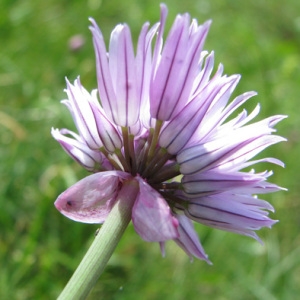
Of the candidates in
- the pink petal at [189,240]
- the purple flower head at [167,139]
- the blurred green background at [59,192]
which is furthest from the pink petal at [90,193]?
the blurred green background at [59,192]

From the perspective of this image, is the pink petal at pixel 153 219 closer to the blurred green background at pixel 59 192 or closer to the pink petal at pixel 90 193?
the pink petal at pixel 90 193

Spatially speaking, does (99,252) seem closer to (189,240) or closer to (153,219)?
(153,219)

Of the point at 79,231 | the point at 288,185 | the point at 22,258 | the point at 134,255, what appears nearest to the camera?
the point at 22,258

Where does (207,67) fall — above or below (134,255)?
above

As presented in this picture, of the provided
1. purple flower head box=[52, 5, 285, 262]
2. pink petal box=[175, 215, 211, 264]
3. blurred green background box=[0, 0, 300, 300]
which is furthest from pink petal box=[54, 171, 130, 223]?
blurred green background box=[0, 0, 300, 300]

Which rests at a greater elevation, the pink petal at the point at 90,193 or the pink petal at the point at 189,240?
the pink petal at the point at 90,193

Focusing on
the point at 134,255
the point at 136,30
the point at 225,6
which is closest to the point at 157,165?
the point at 134,255

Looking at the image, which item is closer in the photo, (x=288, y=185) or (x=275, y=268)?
(x=275, y=268)

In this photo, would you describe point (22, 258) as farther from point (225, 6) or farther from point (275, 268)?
point (225, 6)
